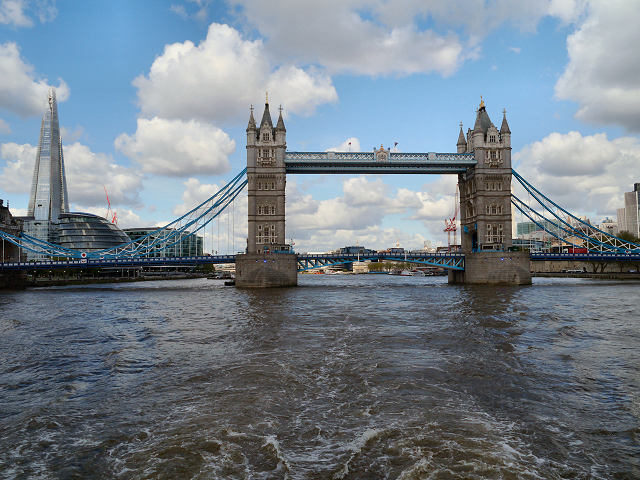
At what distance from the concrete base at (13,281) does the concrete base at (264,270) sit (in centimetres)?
4517

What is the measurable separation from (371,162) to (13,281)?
66.6 metres

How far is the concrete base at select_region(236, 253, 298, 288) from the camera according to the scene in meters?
60.9

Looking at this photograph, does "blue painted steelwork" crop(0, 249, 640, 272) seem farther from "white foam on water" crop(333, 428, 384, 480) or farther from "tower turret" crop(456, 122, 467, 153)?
"white foam on water" crop(333, 428, 384, 480)

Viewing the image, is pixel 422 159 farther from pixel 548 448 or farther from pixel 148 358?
pixel 548 448

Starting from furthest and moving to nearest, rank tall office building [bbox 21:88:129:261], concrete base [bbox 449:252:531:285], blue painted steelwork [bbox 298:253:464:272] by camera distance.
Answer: tall office building [bbox 21:88:129:261] < blue painted steelwork [bbox 298:253:464:272] < concrete base [bbox 449:252:531:285]

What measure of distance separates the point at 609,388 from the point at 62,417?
548 inches

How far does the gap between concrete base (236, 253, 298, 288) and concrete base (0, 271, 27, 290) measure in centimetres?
4517

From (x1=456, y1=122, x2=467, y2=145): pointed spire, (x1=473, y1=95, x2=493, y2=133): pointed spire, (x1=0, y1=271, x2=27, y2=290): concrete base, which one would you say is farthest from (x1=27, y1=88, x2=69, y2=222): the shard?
(x1=473, y1=95, x2=493, y2=133): pointed spire

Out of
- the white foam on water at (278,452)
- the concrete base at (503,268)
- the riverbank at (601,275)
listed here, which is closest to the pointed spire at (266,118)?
the concrete base at (503,268)

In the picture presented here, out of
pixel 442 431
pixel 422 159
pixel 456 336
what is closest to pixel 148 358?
pixel 442 431

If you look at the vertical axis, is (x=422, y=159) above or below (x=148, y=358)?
above

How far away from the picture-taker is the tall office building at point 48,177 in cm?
17175

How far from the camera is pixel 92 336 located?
22.3 meters

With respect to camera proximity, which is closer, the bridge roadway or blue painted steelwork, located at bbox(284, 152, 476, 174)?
blue painted steelwork, located at bbox(284, 152, 476, 174)
